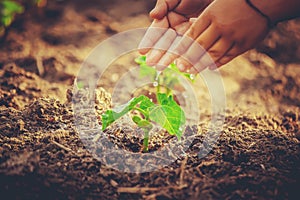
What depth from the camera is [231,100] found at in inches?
105

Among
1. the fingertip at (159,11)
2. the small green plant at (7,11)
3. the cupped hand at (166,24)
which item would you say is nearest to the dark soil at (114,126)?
the small green plant at (7,11)

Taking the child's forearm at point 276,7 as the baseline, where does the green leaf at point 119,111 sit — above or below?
below

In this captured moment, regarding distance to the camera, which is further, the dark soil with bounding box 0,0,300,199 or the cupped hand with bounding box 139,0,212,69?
the cupped hand with bounding box 139,0,212,69

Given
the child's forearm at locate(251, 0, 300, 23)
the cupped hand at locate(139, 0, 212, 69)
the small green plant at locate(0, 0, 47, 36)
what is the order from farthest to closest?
the small green plant at locate(0, 0, 47, 36)
the cupped hand at locate(139, 0, 212, 69)
the child's forearm at locate(251, 0, 300, 23)

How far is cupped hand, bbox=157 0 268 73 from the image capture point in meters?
1.61

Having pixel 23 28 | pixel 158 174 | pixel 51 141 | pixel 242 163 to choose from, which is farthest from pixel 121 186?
pixel 23 28

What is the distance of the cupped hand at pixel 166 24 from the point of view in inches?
76.8

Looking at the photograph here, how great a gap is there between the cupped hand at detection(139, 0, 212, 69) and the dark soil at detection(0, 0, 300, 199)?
17.6 inches

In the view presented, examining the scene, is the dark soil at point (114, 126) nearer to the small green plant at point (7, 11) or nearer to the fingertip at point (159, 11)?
the small green plant at point (7, 11)

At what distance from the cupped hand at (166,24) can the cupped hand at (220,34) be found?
11 cm

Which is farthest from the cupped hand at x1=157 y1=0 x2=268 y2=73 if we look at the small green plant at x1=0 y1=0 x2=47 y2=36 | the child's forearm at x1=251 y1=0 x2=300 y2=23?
the small green plant at x1=0 y1=0 x2=47 y2=36

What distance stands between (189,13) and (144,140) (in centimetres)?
83

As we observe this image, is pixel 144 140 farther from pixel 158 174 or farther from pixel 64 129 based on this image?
pixel 64 129

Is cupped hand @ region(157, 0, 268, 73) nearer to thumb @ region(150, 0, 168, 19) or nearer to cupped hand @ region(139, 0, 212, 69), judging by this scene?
cupped hand @ region(139, 0, 212, 69)
